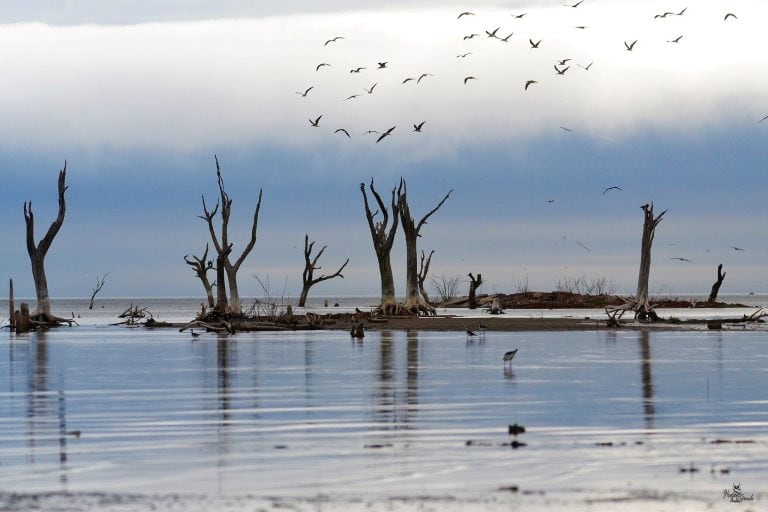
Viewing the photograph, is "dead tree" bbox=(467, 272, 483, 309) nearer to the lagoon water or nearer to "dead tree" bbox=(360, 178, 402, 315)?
"dead tree" bbox=(360, 178, 402, 315)

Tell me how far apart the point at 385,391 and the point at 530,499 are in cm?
1196

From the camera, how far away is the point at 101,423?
18688 mm

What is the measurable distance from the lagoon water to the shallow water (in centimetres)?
5

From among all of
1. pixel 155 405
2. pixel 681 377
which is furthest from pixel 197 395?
pixel 681 377

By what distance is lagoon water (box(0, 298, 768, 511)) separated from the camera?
12281mm

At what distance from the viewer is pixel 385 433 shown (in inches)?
667

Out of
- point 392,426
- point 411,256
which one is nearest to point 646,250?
point 411,256

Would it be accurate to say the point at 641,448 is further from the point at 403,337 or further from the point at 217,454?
the point at 403,337

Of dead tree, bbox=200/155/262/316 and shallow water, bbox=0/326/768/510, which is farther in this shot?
dead tree, bbox=200/155/262/316

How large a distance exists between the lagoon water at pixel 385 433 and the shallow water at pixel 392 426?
48 millimetres
